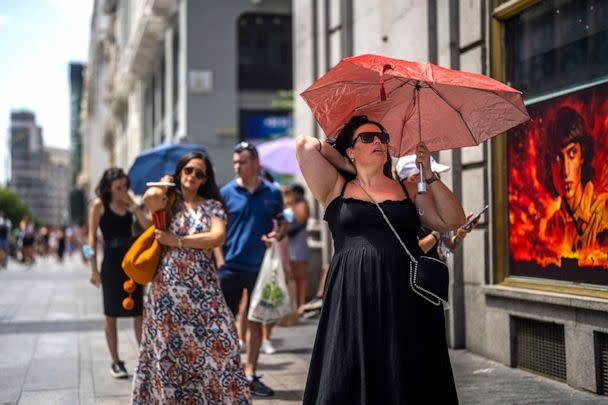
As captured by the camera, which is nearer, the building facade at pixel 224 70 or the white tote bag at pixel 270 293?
the white tote bag at pixel 270 293

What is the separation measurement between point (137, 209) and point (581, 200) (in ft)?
11.1

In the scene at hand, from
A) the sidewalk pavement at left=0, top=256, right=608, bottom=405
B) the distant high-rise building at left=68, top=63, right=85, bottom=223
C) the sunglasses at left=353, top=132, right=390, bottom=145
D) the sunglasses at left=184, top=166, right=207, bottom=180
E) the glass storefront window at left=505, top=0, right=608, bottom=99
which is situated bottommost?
the sidewalk pavement at left=0, top=256, right=608, bottom=405

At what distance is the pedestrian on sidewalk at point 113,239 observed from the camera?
23.7ft

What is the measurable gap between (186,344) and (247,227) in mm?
1824

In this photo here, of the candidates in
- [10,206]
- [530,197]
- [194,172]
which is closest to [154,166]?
[194,172]

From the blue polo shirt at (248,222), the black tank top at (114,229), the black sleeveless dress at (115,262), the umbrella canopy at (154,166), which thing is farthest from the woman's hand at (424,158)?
the umbrella canopy at (154,166)

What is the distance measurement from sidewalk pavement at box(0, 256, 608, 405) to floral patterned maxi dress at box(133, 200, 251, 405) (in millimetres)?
908

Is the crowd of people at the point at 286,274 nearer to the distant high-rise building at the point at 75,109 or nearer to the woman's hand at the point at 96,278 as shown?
the woman's hand at the point at 96,278

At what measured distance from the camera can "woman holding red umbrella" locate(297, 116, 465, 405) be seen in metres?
3.73

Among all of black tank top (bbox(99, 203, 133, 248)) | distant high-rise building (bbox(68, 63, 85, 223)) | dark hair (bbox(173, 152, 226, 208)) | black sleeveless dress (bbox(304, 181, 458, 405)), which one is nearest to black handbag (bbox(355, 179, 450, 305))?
black sleeveless dress (bbox(304, 181, 458, 405))

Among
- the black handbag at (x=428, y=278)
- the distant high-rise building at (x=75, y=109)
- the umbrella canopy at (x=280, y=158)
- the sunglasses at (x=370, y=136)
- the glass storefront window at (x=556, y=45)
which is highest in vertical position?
the distant high-rise building at (x=75, y=109)

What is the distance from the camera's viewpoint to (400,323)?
3736 mm

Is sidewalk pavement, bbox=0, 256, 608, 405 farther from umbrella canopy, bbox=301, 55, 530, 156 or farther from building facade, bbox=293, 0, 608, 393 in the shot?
umbrella canopy, bbox=301, 55, 530, 156

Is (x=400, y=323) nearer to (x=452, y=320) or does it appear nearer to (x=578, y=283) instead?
(x=578, y=283)
